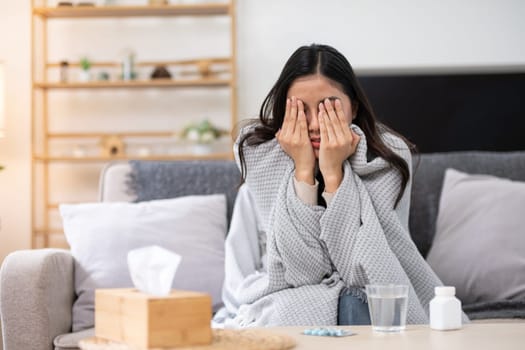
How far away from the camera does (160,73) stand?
15.5 ft

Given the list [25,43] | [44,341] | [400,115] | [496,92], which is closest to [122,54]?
[25,43]

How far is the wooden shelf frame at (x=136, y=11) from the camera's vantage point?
15.3 feet

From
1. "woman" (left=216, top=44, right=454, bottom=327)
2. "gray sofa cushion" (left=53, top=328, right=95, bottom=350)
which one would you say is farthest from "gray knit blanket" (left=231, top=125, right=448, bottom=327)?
"gray sofa cushion" (left=53, top=328, right=95, bottom=350)

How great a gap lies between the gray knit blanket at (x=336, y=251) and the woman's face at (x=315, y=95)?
85mm

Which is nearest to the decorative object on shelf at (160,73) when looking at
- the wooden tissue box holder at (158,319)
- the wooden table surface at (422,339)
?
the wooden table surface at (422,339)

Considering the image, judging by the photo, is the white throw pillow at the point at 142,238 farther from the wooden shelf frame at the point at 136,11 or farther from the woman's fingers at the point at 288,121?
the wooden shelf frame at the point at 136,11

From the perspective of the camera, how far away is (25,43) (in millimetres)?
4875

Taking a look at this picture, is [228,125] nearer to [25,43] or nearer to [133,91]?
[133,91]

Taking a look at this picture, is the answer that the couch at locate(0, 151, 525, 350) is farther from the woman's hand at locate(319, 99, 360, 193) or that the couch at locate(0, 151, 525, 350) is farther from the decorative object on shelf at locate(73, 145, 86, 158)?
the decorative object on shelf at locate(73, 145, 86, 158)

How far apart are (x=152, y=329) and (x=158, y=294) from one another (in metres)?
0.06

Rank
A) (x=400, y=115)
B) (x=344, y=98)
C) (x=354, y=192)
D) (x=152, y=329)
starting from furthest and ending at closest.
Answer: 1. (x=400, y=115)
2. (x=344, y=98)
3. (x=354, y=192)
4. (x=152, y=329)

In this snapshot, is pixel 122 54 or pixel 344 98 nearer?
pixel 344 98

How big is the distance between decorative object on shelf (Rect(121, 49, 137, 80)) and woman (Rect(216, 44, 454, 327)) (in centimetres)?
265

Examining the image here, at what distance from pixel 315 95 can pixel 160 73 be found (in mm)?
2765
